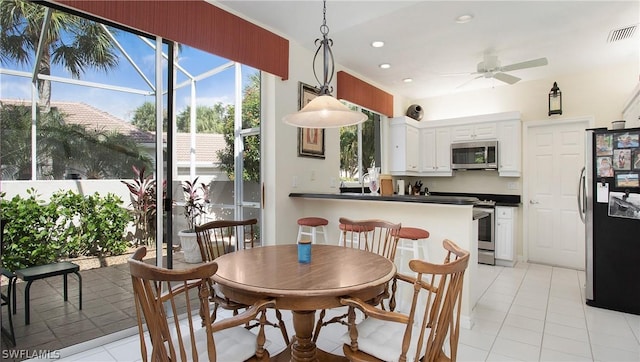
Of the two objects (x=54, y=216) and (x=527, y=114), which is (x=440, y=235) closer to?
(x=54, y=216)

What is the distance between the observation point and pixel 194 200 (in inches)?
134

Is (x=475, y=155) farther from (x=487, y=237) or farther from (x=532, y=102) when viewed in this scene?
(x=487, y=237)

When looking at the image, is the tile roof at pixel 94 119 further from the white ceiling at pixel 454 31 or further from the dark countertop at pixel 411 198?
the dark countertop at pixel 411 198

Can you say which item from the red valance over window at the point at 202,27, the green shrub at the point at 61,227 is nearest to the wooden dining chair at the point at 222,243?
the green shrub at the point at 61,227

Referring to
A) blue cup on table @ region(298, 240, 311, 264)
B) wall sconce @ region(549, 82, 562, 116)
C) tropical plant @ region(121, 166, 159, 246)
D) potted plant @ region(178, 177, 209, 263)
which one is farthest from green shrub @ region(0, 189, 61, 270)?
wall sconce @ region(549, 82, 562, 116)

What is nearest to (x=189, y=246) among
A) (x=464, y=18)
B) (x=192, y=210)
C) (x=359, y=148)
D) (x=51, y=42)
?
(x=192, y=210)

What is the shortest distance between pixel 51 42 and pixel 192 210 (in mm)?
1793

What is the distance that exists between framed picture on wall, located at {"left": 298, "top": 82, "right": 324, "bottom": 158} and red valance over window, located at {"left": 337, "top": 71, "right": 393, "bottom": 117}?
0.61 m

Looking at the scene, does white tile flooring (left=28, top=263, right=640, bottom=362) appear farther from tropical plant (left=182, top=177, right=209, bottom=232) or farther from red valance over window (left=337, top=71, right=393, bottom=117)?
red valance over window (left=337, top=71, right=393, bottom=117)

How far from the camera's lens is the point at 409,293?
3.06 metres

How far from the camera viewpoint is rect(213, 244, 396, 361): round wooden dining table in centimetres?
141

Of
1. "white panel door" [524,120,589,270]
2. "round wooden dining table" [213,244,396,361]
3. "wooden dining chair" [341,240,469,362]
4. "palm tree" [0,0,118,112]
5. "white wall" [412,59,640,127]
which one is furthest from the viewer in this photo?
"white panel door" [524,120,589,270]

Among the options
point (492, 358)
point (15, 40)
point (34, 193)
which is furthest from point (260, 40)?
point (492, 358)

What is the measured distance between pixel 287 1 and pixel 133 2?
1219 mm
